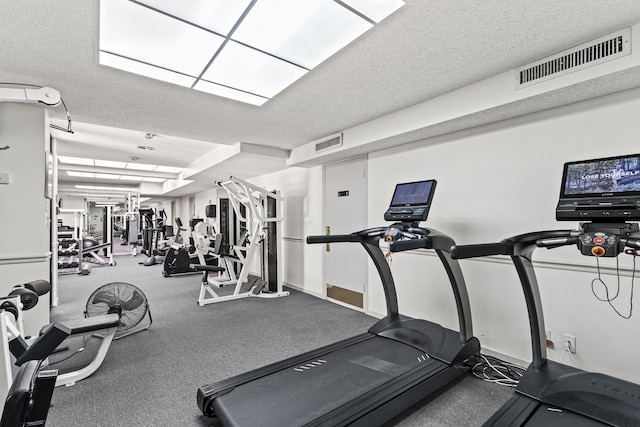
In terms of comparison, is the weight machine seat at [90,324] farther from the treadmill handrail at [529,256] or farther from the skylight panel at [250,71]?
the treadmill handrail at [529,256]

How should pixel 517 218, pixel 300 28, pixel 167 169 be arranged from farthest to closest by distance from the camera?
pixel 167 169 → pixel 517 218 → pixel 300 28

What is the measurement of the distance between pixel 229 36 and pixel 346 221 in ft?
10.2

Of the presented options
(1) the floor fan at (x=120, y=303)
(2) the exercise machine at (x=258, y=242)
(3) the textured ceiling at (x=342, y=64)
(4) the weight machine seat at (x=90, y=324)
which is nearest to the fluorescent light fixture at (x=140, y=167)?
(2) the exercise machine at (x=258, y=242)

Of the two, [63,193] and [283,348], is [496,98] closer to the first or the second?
[283,348]

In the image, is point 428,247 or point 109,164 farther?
point 109,164

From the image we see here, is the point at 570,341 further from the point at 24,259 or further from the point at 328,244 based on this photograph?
the point at 24,259

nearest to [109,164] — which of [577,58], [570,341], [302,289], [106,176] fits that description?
[106,176]

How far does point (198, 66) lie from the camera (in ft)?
7.66

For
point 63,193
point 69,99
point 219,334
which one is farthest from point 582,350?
point 63,193

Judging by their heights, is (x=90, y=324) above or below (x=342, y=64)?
below

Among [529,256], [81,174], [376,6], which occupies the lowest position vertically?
[529,256]

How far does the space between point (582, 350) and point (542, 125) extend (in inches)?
72.4

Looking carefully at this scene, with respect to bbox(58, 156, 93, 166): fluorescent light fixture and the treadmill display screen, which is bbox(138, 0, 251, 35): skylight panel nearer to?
the treadmill display screen

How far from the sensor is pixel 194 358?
286 centimetres
